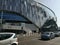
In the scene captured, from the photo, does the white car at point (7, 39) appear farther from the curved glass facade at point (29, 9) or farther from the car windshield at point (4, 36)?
the curved glass facade at point (29, 9)

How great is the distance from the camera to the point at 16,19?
4072 inches

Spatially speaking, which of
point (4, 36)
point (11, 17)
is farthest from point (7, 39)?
point (11, 17)

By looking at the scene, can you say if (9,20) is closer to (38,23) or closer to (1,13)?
(1,13)

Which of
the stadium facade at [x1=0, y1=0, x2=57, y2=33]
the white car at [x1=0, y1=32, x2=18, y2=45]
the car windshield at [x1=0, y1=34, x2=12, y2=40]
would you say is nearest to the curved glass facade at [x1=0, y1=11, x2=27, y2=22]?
the stadium facade at [x1=0, y1=0, x2=57, y2=33]

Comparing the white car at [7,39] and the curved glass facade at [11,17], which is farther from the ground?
the curved glass facade at [11,17]

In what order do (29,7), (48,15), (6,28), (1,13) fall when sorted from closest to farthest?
(6,28), (1,13), (29,7), (48,15)

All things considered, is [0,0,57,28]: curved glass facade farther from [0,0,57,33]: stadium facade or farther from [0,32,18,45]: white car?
[0,32,18,45]: white car

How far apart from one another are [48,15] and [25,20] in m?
22.5

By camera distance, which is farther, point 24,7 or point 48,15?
point 48,15

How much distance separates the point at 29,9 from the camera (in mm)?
106500

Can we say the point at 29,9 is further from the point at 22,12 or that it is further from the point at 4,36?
the point at 4,36

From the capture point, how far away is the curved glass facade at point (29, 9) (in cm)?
10012

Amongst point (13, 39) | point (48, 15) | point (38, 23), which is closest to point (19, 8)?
point (38, 23)

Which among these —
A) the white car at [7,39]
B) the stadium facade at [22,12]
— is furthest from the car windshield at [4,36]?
the stadium facade at [22,12]
